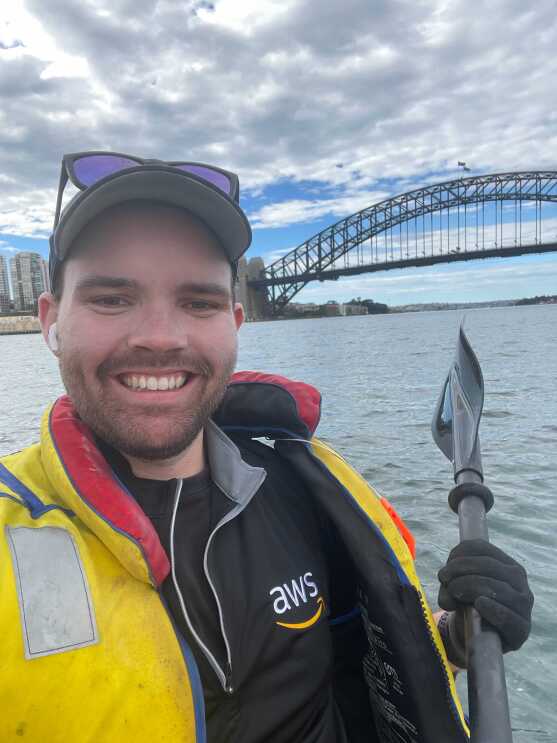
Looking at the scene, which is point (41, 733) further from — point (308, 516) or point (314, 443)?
point (314, 443)

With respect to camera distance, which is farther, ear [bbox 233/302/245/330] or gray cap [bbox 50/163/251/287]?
ear [bbox 233/302/245/330]

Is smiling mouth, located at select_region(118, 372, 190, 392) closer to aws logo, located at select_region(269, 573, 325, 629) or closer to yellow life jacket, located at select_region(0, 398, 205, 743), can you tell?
yellow life jacket, located at select_region(0, 398, 205, 743)

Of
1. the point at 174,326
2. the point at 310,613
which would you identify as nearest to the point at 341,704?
the point at 310,613

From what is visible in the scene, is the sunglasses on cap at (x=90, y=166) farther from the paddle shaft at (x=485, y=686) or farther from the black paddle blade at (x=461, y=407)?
the black paddle blade at (x=461, y=407)

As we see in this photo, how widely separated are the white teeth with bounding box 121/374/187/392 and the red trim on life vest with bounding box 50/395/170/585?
21 centimetres

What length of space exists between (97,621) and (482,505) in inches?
60.5

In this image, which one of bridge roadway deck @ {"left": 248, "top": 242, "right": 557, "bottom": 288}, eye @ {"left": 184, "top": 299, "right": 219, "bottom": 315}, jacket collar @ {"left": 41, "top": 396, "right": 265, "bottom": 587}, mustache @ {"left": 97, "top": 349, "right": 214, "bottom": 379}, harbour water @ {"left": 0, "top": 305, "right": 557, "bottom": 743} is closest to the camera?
jacket collar @ {"left": 41, "top": 396, "right": 265, "bottom": 587}

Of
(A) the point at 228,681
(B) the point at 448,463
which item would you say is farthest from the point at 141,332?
(B) the point at 448,463

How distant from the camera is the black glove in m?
1.67

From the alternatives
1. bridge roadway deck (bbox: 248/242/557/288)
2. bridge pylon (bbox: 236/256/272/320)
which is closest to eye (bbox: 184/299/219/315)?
bridge roadway deck (bbox: 248/242/557/288)

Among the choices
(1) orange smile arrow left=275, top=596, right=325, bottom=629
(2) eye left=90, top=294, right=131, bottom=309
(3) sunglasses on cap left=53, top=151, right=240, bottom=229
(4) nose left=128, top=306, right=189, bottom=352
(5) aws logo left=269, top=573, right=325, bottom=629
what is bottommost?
(1) orange smile arrow left=275, top=596, right=325, bottom=629

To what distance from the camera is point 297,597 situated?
1747 millimetres

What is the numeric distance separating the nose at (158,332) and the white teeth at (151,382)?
92mm

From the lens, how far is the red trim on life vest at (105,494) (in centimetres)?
144
